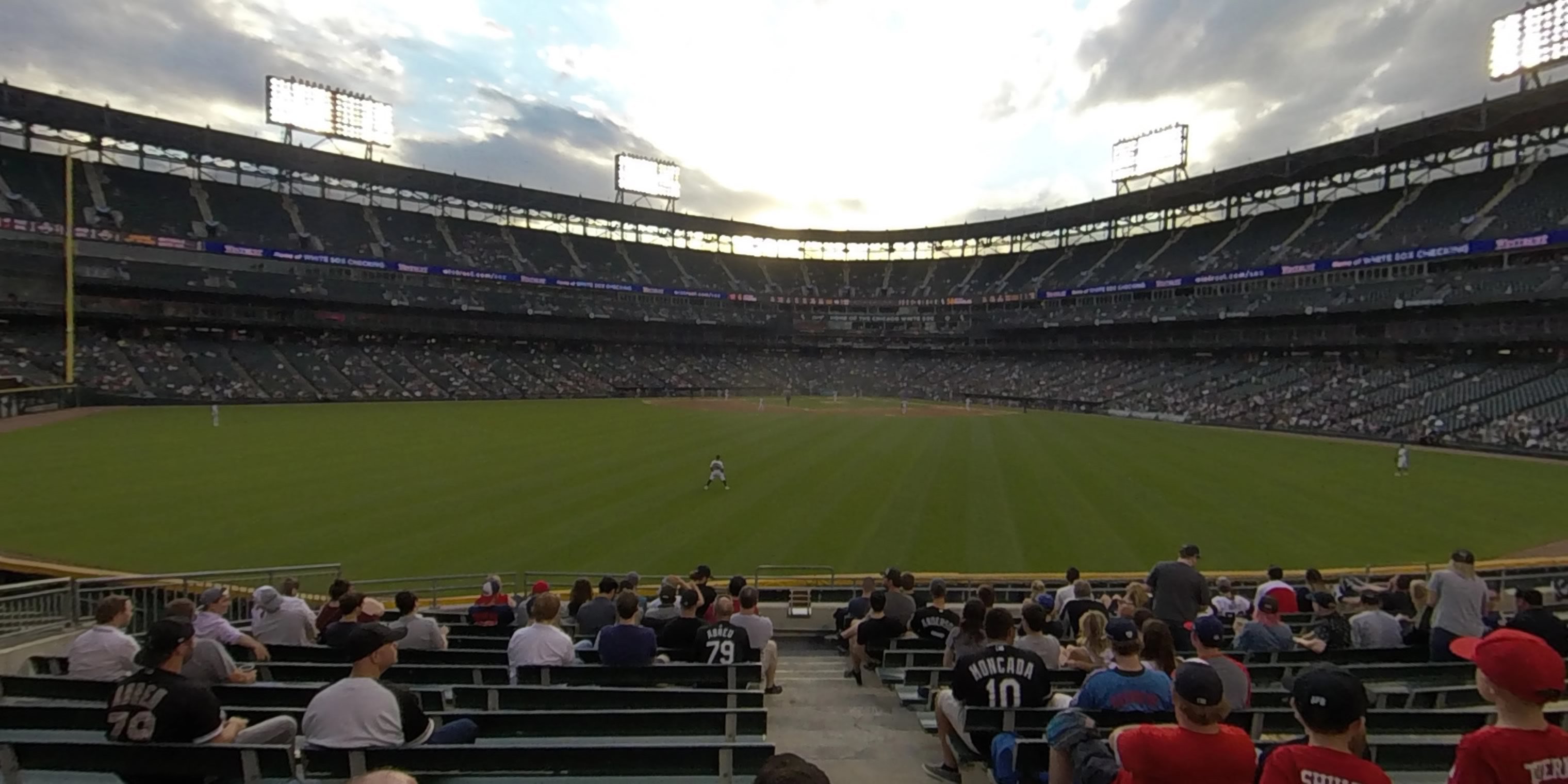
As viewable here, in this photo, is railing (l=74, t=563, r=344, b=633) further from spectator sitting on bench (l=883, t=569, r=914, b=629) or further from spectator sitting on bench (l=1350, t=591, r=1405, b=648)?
spectator sitting on bench (l=1350, t=591, r=1405, b=648)

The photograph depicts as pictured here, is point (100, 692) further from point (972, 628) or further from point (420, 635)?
point (972, 628)

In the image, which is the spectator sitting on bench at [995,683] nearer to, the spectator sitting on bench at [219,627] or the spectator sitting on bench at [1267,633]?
the spectator sitting on bench at [1267,633]

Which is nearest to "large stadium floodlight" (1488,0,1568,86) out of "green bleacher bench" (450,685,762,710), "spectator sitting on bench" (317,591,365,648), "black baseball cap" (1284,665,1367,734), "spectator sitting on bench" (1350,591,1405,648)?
"spectator sitting on bench" (1350,591,1405,648)

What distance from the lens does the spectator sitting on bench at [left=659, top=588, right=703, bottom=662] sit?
7719 millimetres

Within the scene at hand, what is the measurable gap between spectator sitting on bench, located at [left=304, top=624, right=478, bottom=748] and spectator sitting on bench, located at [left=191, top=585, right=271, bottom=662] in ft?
11.6

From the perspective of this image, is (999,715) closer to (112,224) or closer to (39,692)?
(39,692)

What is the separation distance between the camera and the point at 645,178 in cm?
8869

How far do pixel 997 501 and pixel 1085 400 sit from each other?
45.6 m

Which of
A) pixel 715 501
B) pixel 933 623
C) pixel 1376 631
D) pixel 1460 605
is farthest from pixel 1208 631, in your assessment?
pixel 715 501

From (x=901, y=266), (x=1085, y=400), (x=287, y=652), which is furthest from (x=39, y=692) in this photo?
(x=901, y=266)

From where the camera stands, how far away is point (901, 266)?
10262 centimetres

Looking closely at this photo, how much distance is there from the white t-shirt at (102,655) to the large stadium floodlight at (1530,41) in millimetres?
68923

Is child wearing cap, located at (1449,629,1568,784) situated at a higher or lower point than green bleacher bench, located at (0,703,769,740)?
higher

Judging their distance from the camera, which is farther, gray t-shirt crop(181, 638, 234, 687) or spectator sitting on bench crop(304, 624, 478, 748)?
gray t-shirt crop(181, 638, 234, 687)
